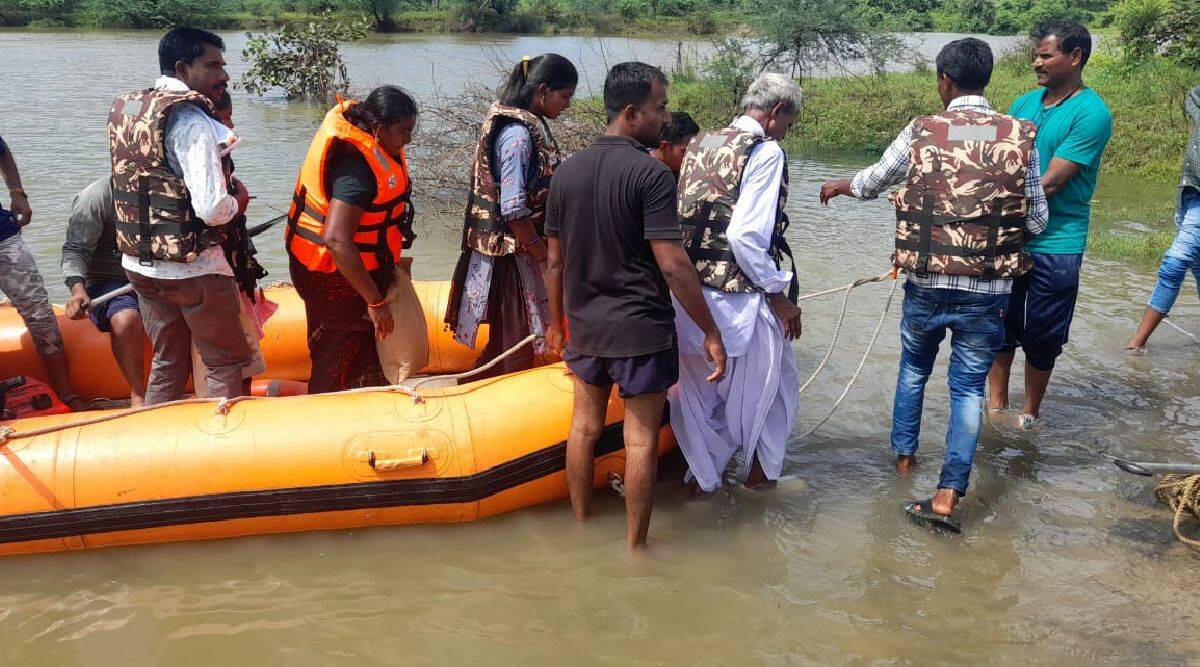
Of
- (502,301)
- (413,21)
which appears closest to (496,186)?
(502,301)

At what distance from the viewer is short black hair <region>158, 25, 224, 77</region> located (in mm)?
3338

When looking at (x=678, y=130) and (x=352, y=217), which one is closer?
(x=352, y=217)

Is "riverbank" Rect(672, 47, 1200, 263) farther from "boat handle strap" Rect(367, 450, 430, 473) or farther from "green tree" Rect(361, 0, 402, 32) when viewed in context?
"green tree" Rect(361, 0, 402, 32)

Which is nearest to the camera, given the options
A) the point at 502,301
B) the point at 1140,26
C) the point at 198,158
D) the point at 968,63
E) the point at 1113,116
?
the point at 198,158

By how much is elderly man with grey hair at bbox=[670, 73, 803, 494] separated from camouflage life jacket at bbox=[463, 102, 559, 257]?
0.59 meters

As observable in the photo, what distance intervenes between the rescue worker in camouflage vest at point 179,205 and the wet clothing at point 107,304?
547 mm

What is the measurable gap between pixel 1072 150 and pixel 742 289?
1.59 meters

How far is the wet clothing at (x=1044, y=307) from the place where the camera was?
3.90m

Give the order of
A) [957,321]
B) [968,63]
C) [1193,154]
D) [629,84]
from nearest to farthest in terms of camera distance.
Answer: [629,84] → [968,63] → [957,321] → [1193,154]

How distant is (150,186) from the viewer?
10.8ft

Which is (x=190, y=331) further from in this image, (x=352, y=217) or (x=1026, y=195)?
(x=1026, y=195)

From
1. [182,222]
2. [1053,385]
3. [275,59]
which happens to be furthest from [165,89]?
[275,59]

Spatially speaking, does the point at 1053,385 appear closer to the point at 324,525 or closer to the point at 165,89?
the point at 324,525

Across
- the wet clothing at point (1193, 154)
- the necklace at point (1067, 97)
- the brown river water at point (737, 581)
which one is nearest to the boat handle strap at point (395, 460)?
the brown river water at point (737, 581)
